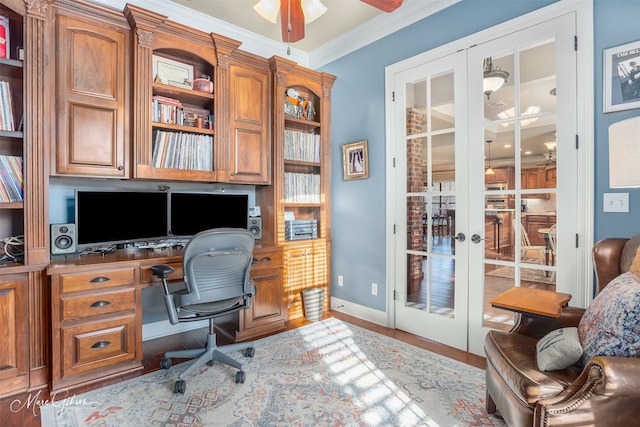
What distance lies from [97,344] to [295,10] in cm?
238

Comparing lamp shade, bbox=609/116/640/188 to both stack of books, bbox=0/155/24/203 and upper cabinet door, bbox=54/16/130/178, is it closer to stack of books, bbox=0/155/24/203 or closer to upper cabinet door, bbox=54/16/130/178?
upper cabinet door, bbox=54/16/130/178

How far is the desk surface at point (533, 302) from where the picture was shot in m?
1.69

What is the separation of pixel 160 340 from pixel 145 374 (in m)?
0.64

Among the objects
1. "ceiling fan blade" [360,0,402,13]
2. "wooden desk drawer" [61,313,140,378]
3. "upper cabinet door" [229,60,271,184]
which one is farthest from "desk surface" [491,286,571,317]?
"wooden desk drawer" [61,313,140,378]

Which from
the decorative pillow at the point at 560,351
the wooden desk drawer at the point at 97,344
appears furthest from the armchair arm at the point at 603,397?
the wooden desk drawer at the point at 97,344

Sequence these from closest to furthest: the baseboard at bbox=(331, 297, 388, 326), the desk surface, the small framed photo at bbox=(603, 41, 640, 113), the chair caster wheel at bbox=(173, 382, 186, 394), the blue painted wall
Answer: the desk surface → the small framed photo at bbox=(603, 41, 640, 113) → the chair caster wheel at bbox=(173, 382, 186, 394) → the blue painted wall → the baseboard at bbox=(331, 297, 388, 326)

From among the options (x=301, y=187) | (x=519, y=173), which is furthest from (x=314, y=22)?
(x=519, y=173)

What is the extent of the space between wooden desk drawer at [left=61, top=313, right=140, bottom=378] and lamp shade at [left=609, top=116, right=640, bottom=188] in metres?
2.79

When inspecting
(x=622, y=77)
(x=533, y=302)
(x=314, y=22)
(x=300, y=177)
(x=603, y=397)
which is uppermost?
(x=314, y=22)

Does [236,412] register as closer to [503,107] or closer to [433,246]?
[433,246]

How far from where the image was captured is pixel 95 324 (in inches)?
86.4

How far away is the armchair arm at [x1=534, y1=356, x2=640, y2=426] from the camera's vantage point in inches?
44.1

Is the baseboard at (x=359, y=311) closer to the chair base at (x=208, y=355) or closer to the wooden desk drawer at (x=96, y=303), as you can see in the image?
the chair base at (x=208, y=355)

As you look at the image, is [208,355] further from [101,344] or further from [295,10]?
[295,10]
